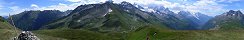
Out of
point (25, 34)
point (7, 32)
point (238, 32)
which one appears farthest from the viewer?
point (238, 32)

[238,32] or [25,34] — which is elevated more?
[25,34]

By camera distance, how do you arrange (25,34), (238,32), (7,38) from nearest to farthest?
(25,34) < (7,38) < (238,32)

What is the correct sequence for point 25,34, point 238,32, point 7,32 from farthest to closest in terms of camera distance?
1. point 238,32
2. point 7,32
3. point 25,34

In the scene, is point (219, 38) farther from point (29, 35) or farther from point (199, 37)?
point (29, 35)

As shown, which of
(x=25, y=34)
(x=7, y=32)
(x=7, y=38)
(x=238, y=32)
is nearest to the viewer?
(x=25, y=34)

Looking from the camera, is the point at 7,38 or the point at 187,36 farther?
the point at 187,36

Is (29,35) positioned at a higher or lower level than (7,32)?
higher

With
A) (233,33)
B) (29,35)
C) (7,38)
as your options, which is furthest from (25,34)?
(233,33)

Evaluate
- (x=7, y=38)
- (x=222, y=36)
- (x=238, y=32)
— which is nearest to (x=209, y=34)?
(x=222, y=36)

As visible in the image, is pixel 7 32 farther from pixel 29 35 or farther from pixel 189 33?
pixel 29 35
